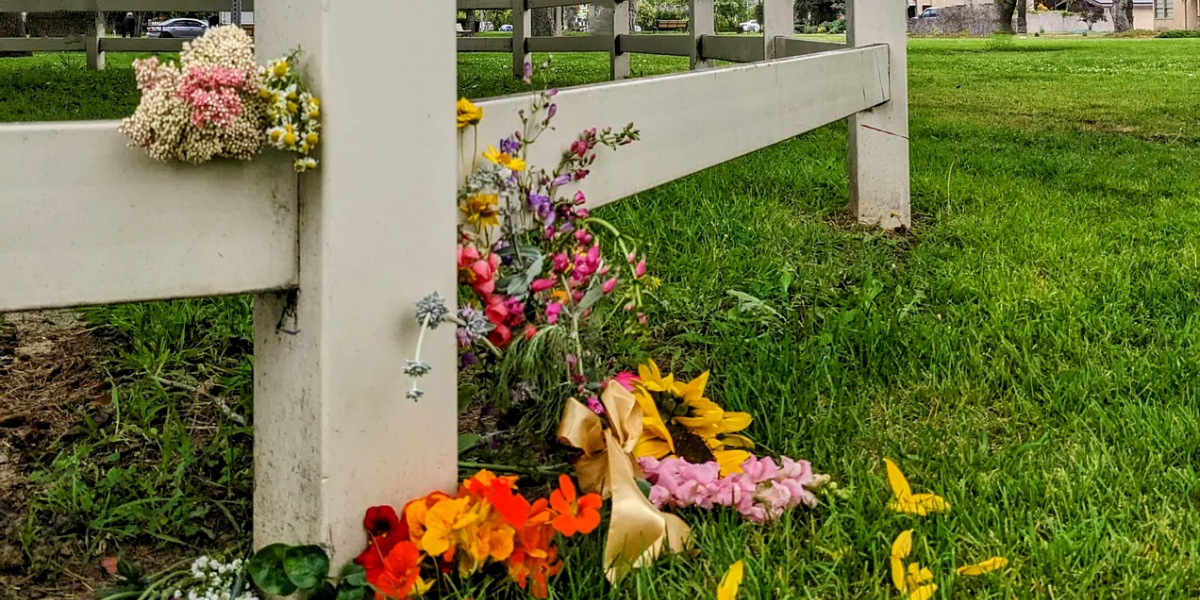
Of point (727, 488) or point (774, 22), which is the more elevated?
point (774, 22)

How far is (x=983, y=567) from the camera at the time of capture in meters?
1.39

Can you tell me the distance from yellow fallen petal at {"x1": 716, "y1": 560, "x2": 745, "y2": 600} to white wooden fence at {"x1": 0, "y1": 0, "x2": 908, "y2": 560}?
0.36 meters

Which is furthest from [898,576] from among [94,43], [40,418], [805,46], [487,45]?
[94,43]

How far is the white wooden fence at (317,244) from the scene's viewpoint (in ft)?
3.64

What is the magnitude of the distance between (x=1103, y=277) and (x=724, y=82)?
1.28m

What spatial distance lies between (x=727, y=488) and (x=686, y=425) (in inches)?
6.9

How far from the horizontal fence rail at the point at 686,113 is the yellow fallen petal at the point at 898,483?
0.57 meters

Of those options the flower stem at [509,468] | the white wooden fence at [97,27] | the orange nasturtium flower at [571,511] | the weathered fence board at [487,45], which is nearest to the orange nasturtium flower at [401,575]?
the orange nasturtium flower at [571,511]

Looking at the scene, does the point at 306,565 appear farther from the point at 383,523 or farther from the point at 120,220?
the point at 120,220

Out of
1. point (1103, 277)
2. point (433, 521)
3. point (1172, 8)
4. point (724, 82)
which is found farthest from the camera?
point (1172, 8)

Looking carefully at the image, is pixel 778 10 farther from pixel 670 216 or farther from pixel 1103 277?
pixel 1103 277

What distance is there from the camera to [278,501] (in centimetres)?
132

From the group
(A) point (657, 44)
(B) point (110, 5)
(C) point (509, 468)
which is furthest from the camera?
(B) point (110, 5)

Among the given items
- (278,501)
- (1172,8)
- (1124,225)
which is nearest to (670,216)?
(1124,225)
